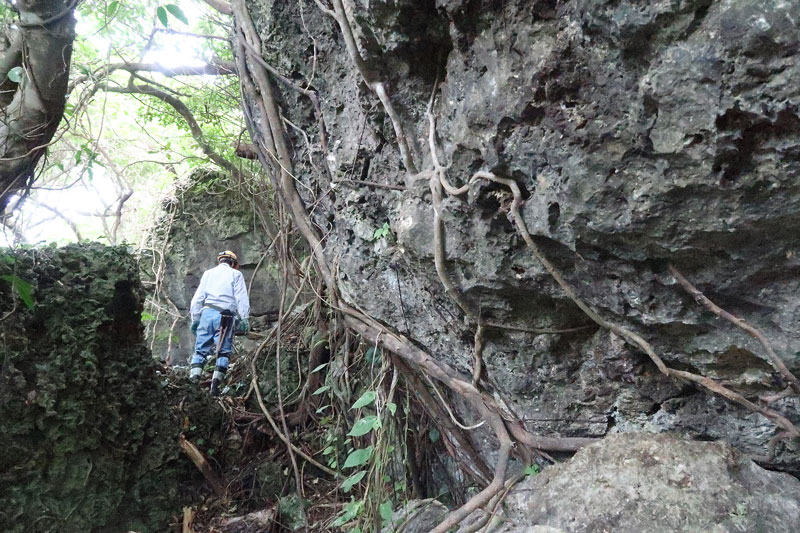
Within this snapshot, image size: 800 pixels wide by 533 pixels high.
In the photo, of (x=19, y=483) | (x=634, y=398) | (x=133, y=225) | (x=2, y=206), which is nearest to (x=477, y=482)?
(x=634, y=398)

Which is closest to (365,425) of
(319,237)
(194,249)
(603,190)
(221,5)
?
(319,237)

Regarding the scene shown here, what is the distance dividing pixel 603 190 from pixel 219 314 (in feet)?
12.4

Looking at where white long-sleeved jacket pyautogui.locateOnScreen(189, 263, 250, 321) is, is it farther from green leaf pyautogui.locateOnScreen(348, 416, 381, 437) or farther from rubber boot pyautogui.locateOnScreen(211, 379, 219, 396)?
green leaf pyautogui.locateOnScreen(348, 416, 381, 437)

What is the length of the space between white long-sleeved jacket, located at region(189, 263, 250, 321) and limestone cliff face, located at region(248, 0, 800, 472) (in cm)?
271

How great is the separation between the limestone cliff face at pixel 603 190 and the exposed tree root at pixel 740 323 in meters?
0.02

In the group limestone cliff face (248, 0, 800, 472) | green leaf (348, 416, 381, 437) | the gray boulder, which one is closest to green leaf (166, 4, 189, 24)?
limestone cliff face (248, 0, 800, 472)

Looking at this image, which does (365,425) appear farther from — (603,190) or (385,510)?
(603,190)

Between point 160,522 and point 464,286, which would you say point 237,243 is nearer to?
point 160,522

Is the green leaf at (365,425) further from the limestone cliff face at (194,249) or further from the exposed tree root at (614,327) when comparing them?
the limestone cliff face at (194,249)

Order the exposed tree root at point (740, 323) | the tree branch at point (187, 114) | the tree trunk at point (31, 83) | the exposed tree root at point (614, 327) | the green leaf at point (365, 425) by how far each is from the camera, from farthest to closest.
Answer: the tree branch at point (187, 114), the tree trunk at point (31, 83), the green leaf at point (365, 425), the exposed tree root at point (614, 327), the exposed tree root at point (740, 323)

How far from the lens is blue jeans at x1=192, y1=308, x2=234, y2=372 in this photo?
420 cm

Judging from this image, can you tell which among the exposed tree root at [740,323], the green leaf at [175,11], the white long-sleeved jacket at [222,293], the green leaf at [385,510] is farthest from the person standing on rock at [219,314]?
the exposed tree root at [740,323]

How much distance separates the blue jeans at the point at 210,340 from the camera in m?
4.20

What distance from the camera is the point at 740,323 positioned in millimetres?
1288
